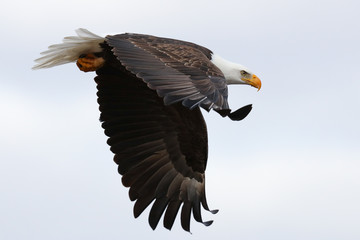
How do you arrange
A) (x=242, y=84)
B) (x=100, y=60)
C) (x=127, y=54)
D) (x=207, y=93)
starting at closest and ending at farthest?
(x=207, y=93), (x=127, y=54), (x=100, y=60), (x=242, y=84)

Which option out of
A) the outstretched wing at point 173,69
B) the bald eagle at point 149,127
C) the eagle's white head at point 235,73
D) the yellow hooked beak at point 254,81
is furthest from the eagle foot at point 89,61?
the yellow hooked beak at point 254,81

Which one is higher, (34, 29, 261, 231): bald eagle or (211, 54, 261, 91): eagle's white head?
(211, 54, 261, 91): eagle's white head

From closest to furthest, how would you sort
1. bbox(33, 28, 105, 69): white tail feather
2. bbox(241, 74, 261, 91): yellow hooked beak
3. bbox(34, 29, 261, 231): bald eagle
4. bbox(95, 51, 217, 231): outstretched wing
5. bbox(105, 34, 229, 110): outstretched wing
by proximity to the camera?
1. bbox(105, 34, 229, 110): outstretched wing
2. bbox(33, 28, 105, 69): white tail feather
3. bbox(34, 29, 261, 231): bald eagle
4. bbox(95, 51, 217, 231): outstretched wing
5. bbox(241, 74, 261, 91): yellow hooked beak

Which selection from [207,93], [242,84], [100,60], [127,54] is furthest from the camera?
[242,84]

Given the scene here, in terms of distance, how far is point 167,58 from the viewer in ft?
33.5

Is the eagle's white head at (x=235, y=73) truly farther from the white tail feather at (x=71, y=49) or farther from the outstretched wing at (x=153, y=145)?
the white tail feather at (x=71, y=49)

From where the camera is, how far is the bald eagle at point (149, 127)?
11227 mm

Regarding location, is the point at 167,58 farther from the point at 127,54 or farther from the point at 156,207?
the point at 156,207

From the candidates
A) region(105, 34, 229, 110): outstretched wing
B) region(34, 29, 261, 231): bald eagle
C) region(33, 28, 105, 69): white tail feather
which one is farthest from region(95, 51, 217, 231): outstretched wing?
region(105, 34, 229, 110): outstretched wing

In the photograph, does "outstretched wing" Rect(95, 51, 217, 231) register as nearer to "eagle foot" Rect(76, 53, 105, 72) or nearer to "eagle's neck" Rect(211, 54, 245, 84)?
"eagle foot" Rect(76, 53, 105, 72)

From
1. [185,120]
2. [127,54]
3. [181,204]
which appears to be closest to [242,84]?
[185,120]

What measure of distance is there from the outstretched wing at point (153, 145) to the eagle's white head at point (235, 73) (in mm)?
523

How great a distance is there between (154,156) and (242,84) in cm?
128

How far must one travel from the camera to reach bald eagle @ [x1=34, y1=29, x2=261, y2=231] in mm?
11227
